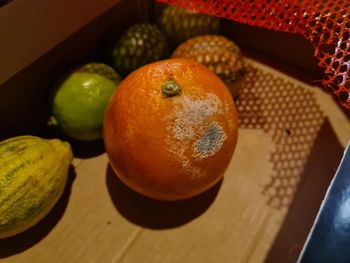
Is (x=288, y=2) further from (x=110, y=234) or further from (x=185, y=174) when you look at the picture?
(x=110, y=234)

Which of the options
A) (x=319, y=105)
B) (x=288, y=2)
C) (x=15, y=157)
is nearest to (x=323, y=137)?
(x=319, y=105)

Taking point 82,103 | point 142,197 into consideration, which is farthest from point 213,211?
point 82,103

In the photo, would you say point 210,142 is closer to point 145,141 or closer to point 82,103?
point 145,141

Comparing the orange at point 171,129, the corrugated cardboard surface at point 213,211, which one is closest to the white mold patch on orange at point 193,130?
the orange at point 171,129

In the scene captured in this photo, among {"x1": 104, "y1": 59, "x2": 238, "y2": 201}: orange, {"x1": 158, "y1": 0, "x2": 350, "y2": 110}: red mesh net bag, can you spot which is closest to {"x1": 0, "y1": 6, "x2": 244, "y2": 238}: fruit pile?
{"x1": 104, "y1": 59, "x2": 238, "y2": 201}: orange

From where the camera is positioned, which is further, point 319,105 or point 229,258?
point 319,105

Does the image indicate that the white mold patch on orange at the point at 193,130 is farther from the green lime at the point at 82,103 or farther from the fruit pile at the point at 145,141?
the green lime at the point at 82,103
